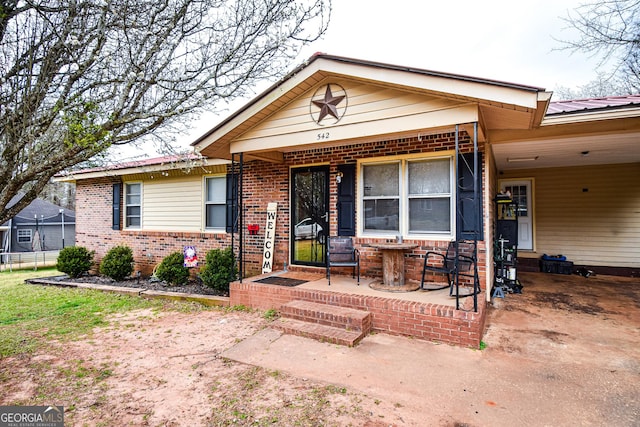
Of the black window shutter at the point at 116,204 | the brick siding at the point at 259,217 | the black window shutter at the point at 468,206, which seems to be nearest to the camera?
the black window shutter at the point at 468,206

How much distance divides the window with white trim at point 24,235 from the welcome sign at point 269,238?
48.0ft

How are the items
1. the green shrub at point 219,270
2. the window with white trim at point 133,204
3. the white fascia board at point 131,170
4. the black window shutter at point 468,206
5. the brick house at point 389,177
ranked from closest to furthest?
1. the brick house at point 389,177
2. the black window shutter at point 468,206
3. the green shrub at point 219,270
4. the white fascia board at point 131,170
5. the window with white trim at point 133,204

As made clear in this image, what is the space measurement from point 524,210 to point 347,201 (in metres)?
5.65

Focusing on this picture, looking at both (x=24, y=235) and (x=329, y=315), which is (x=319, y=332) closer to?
(x=329, y=315)

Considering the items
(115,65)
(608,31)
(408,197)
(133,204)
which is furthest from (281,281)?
(608,31)

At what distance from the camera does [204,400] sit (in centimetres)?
270

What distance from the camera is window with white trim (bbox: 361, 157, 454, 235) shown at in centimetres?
535

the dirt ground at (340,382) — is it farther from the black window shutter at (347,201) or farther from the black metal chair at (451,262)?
the black window shutter at (347,201)

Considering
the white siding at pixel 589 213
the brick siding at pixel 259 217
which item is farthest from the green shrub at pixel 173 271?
the white siding at pixel 589 213

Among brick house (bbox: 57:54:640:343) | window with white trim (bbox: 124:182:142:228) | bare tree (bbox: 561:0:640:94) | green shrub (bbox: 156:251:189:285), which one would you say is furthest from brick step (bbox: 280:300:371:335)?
bare tree (bbox: 561:0:640:94)

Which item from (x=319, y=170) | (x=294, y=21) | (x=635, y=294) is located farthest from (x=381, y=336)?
(x=635, y=294)

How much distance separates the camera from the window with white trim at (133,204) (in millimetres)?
9008

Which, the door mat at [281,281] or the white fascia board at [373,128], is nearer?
the white fascia board at [373,128]

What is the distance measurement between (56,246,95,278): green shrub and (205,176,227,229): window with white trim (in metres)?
3.67
